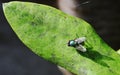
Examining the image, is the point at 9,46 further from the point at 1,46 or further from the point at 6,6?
the point at 6,6

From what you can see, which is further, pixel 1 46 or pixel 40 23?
pixel 1 46

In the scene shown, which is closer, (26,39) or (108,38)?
(26,39)

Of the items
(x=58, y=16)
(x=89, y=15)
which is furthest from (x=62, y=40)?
(x=89, y=15)

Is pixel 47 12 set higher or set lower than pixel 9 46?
higher

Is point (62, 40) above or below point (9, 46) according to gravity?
above

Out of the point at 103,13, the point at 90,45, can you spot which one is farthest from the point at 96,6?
the point at 90,45

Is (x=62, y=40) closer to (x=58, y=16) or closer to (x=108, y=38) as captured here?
(x=58, y=16)
